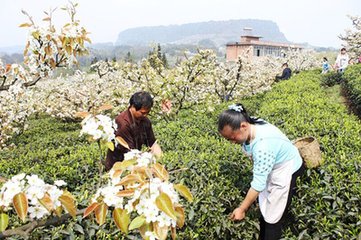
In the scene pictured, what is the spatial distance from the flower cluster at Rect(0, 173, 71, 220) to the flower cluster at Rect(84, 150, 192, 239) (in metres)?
0.19

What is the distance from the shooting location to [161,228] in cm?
150

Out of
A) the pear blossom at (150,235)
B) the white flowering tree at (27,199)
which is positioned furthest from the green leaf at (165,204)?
the white flowering tree at (27,199)

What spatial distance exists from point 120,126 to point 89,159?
4.80ft

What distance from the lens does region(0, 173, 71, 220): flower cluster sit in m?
1.51

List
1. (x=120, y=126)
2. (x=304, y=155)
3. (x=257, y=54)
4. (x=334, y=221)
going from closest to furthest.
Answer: (x=334, y=221) < (x=304, y=155) < (x=120, y=126) < (x=257, y=54)

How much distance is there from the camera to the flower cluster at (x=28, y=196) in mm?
1515

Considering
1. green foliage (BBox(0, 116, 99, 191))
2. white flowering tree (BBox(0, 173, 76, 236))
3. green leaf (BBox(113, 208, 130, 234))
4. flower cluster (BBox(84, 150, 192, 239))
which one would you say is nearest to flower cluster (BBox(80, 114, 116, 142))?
flower cluster (BBox(84, 150, 192, 239))

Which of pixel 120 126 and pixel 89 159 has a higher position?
pixel 120 126

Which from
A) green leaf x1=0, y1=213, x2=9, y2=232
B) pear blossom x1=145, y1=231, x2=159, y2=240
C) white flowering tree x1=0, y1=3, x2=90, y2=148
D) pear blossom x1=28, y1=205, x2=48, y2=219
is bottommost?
pear blossom x1=145, y1=231, x2=159, y2=240

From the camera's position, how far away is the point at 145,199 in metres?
1.53

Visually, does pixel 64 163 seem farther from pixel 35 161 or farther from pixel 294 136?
pixel 294 136

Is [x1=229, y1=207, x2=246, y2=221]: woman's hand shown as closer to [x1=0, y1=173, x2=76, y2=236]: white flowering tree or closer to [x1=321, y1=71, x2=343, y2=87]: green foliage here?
[x1=0, y1=173, x2=76, y2=236]: white flowering tree

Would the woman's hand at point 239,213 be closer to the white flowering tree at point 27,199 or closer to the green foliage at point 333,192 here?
the green foliage at point 333,192

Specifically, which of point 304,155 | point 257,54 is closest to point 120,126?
point 304,155
